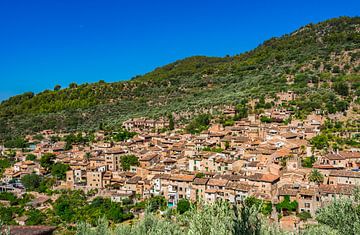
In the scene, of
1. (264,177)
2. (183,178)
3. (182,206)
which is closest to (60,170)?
(183,178)

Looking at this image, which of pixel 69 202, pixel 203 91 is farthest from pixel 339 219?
pixel 203 91

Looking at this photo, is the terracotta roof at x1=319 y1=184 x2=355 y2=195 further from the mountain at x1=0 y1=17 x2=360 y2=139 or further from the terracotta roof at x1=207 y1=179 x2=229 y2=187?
the mountain at x1=0 y1=17 x2=360 y2=139

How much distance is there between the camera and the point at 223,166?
101ft

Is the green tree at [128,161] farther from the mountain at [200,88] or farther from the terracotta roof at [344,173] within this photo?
the mountain at [200,88]

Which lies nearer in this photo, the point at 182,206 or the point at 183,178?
the point at 182,206

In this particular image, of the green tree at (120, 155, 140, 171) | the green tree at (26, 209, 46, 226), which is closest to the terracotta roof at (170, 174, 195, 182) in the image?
the green tree at (120, 155, 140, 171)

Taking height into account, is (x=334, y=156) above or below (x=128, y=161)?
A: above

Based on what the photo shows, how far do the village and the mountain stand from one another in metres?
12.3

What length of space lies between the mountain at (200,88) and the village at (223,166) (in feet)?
40.5

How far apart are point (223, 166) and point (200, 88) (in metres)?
43.4

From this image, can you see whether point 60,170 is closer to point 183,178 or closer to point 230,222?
point 183,178

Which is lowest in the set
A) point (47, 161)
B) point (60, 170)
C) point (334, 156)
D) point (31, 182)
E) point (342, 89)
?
point (31, 182)

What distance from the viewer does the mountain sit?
2266 inches

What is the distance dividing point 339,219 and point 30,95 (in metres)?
86.3
